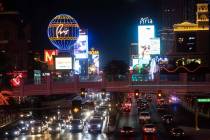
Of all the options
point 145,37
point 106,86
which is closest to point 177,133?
point 106,86

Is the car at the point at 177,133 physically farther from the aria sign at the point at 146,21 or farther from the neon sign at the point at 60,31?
the aria sign at the point at 146,21

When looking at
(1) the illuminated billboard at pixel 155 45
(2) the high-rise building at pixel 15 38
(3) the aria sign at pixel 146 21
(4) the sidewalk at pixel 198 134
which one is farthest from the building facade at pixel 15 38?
(4) the sidewalk at pixel 198 134

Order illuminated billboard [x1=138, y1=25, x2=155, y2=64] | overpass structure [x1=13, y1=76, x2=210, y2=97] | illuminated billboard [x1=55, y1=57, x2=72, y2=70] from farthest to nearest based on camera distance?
1. illuminated billboard [x1=138, y1=25, x2=155, y2=64]
2. illuminated billboard [x1=55, y1=57, x2=72, y2=70]
3. overpass structure [x1=13, y1=76, x2=210, y2=97]

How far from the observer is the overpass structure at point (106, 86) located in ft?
200

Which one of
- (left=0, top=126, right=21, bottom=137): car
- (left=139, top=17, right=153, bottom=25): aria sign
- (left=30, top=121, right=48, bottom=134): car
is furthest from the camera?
(left=139, top=17, right=153, bottom=25): aria sign

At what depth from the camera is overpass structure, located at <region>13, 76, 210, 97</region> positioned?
61.1 metres

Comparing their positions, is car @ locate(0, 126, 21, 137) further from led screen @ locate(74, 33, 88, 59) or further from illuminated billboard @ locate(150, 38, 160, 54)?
illuminated billboard @ locate(150, 38, 160, 54)

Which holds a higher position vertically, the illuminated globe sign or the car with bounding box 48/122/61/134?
the illuminated globe sign

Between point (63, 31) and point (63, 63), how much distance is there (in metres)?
10.1

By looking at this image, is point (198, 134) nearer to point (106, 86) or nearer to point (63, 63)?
point (106, 86)

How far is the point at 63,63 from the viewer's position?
380 feet

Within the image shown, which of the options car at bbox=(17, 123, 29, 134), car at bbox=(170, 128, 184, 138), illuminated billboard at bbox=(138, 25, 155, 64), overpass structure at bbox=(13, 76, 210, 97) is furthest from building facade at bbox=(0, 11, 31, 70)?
car at bbox=(170, 128, 184, 138)

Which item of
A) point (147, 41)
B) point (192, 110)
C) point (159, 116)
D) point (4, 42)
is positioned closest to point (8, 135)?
point (159, 116)

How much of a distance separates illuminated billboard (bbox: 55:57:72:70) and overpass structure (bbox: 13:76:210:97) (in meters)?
52.0
